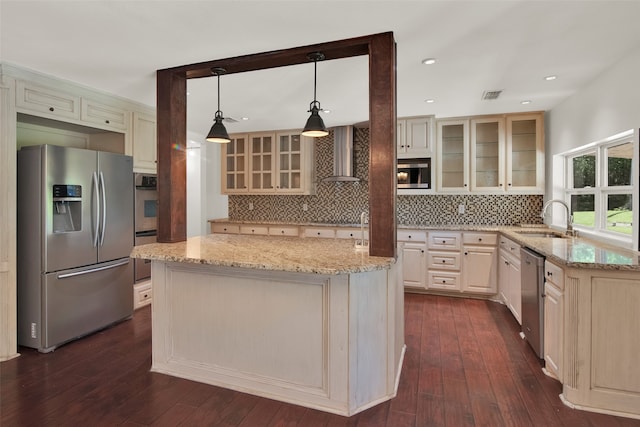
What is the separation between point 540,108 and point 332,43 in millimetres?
3105

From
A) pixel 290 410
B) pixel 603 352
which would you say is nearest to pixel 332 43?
pixel 290 410

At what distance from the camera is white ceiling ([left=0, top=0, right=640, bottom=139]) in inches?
81.0

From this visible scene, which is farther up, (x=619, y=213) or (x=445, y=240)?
(x=619, y=213)

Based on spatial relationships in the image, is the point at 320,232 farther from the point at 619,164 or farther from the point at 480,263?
the point at 619,164

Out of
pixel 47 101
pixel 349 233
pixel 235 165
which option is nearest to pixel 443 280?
pixel 349 233

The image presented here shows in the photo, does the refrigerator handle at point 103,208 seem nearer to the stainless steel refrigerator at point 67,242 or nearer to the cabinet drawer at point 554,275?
the stainless steel refrigerator at point 67,242

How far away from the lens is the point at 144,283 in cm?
395

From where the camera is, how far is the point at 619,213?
10.1 ft

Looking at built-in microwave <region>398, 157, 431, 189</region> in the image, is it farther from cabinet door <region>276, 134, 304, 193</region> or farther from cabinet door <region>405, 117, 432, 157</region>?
cabinet door <region>276, 134, 304, 193</region>

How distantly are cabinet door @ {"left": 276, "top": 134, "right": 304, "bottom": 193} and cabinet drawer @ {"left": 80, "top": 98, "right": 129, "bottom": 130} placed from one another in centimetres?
226

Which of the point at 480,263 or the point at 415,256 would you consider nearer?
the point at 480,263

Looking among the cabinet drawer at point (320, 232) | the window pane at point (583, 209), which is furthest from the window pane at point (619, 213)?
the cabinet drawer at point (320, 232)

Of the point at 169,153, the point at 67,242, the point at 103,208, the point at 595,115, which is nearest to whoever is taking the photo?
the point at 169,153

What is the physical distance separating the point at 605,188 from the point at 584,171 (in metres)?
0.56
